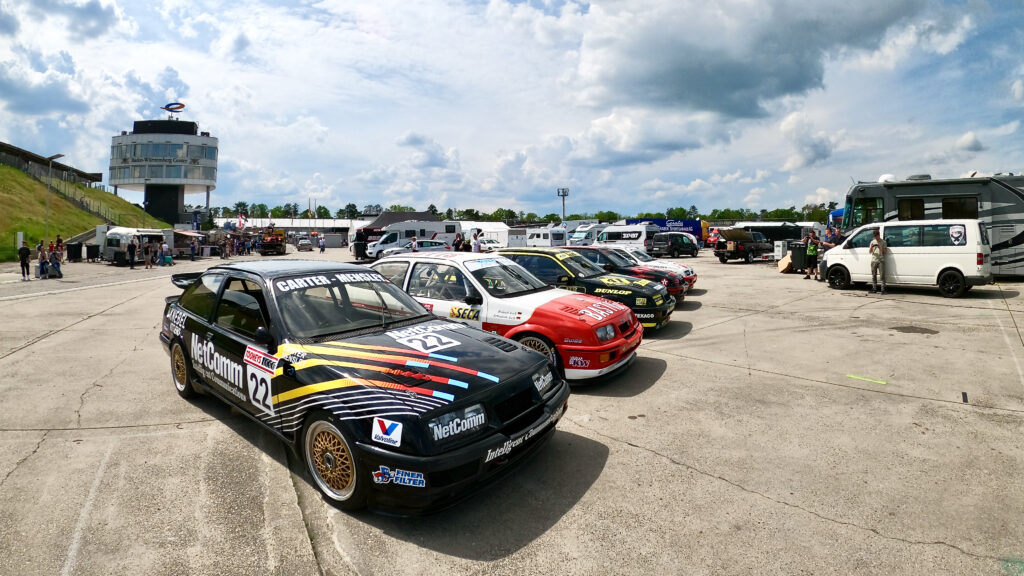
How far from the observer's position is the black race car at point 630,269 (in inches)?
452

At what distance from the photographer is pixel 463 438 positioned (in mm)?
3232

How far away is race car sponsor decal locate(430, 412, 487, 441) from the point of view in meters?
3.13

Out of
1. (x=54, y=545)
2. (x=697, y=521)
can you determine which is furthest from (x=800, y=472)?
(x=54, y=545)

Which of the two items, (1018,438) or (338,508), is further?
(1018,438)

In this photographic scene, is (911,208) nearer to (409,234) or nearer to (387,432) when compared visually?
(387,432)

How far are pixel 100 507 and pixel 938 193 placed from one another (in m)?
19.7

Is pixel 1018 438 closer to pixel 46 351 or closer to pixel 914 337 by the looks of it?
pixel 914 337

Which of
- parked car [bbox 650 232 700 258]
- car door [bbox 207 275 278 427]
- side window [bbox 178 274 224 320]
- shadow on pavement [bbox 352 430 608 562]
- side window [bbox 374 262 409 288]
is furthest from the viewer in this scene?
parked car [bbox 650 232 700 258]

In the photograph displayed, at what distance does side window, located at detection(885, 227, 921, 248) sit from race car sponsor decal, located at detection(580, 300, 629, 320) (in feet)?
36.0

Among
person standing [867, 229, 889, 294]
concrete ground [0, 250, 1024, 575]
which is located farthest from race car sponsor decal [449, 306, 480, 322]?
person standing [867, 229, 889, 294]

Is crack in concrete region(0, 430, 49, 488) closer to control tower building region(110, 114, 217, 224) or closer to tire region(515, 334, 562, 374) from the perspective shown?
tire region(515, 334, 562, 374)

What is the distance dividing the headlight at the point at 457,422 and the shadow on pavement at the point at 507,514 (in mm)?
445

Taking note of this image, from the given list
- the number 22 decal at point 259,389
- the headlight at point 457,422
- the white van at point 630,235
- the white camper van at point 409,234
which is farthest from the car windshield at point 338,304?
the white camper van at point 409,234

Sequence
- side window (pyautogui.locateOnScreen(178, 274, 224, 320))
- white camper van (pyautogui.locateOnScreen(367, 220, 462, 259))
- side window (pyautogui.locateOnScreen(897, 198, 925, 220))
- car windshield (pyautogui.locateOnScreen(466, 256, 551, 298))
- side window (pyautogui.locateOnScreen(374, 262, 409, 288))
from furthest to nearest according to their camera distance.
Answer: white camper van (pyautogui.locateOnScreen(367, 220, 462, 259)) < side window (pyautogui.locateOnScreen(897, 198, 925, 220)) < side window (pyautogui.locateOnScreen(374, 262, 409, 288)) < car windshield (pyautogui.locateOnScreen(466, 256, 551, 298)) < side window (pyautogui.locateOnScreen(178, 274, 224, 320))
